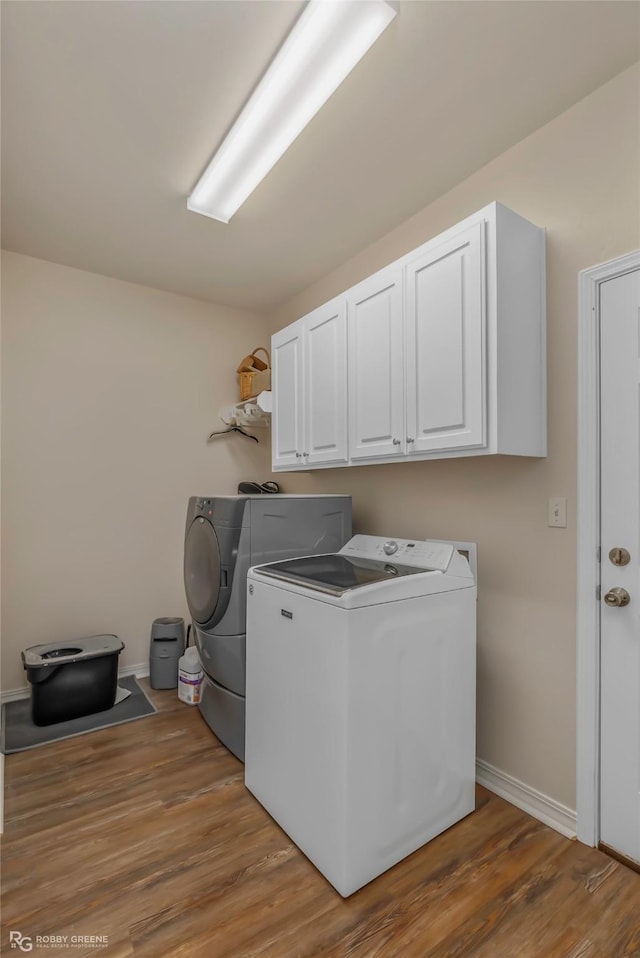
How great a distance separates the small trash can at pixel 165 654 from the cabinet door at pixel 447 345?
205 cm

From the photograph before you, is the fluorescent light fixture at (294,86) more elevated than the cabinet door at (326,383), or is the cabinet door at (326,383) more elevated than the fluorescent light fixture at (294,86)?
the fluorescent light fixture at (294,86)

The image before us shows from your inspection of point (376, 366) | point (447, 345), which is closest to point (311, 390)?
point (376, 366)

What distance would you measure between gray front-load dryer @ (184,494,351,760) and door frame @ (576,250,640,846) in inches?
48.2

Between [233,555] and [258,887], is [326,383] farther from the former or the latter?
[258,887]

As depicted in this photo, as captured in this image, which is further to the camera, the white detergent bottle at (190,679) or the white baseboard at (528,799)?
the white detergent bottle at (190,679)

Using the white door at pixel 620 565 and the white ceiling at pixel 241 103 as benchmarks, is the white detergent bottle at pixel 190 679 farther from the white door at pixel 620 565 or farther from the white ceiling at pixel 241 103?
the white ceiling at pixel 241 103

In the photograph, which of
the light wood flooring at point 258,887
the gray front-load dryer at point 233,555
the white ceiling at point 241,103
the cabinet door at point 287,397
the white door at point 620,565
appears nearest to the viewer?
the light wood flooring at point 258,887

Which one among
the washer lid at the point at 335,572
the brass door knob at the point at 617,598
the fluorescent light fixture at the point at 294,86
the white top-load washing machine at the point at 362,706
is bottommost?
the white top-load washing machine at the point at 362,706

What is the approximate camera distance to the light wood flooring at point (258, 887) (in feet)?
4.27

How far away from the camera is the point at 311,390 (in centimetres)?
260

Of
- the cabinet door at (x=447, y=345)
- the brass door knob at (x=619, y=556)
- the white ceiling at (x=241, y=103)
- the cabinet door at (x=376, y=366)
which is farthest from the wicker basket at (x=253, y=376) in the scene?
the brass door knob at (x=619, y=556)

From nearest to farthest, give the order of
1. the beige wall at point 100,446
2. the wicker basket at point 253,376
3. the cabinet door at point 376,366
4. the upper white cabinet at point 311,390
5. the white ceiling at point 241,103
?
1. the white ceiling at point 241,103
2. the cabinet door at point 376,366
3. the upper white cabinet at point 311,390
4. the beige wall at point 100,446
5. the wicker basket at point 253,376

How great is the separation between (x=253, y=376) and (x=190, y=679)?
2074 mm

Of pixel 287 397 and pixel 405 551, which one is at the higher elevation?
pixel 287 397
